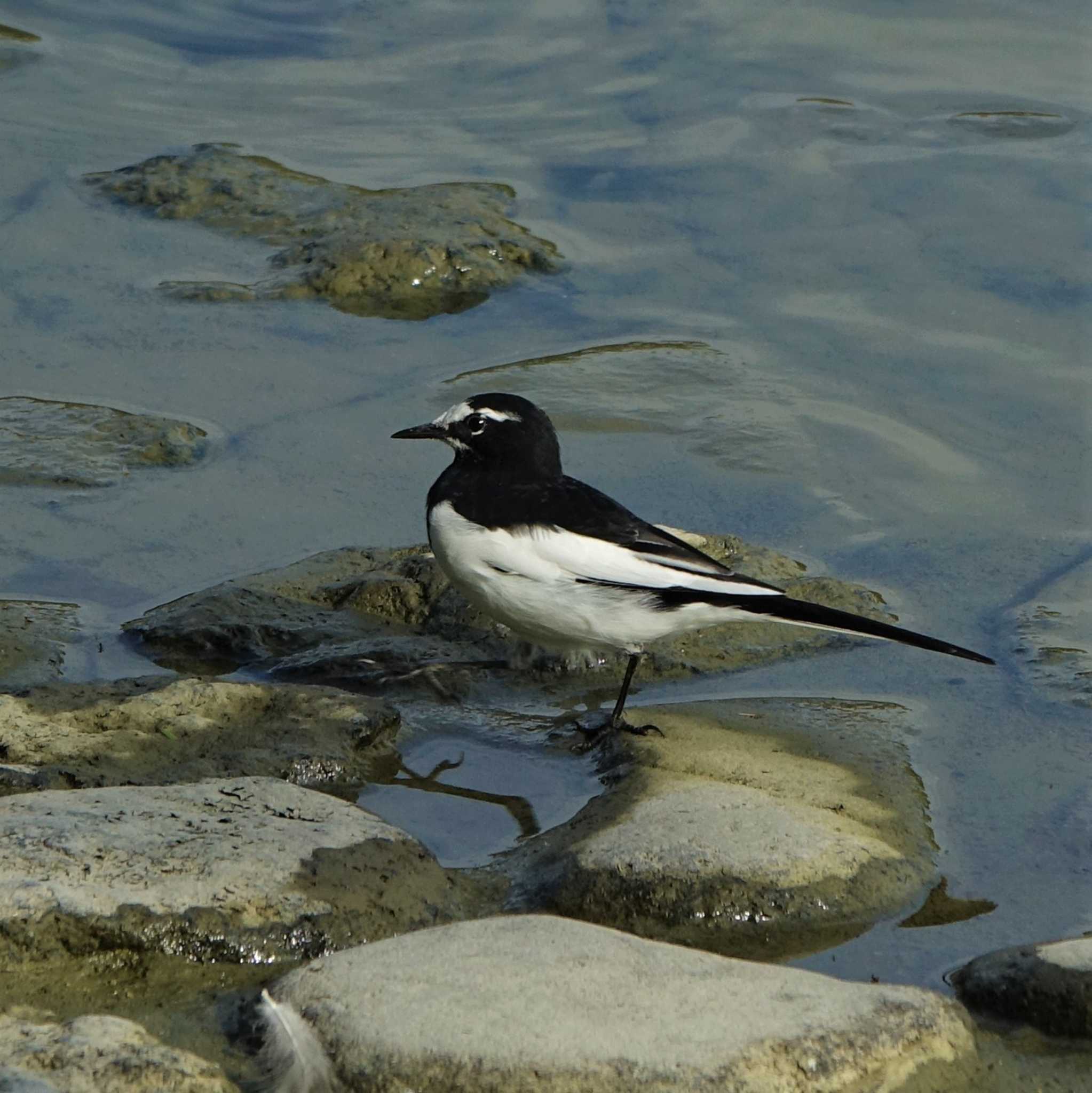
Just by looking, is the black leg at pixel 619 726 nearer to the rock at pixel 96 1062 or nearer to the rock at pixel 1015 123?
the rock at pixel 96 1062

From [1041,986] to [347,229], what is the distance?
6.54m

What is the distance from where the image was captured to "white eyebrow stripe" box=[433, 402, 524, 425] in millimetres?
5777

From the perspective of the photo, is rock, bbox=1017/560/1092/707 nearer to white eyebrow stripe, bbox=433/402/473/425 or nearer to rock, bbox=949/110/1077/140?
white eyebrow stripe, bbox=433/402/473/425

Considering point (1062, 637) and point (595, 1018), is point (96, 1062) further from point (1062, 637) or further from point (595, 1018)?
point (1062, 637)

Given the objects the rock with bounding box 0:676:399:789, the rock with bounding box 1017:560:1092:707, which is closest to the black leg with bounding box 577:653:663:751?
the rock with bounding box 0:676:399:789

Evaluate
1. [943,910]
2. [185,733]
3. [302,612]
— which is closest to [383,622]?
[302,612]

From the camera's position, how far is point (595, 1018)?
10.6 feet

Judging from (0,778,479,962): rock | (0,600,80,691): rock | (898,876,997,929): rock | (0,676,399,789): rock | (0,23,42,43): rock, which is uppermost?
(0,23,42,43): rock

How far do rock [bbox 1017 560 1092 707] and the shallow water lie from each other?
40 millimetres

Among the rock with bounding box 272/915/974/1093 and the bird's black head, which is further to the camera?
the bird's black head

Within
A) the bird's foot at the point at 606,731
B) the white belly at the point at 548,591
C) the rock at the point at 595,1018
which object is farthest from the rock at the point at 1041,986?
the white belly at the point at 548,591

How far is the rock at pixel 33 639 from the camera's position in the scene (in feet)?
17.5

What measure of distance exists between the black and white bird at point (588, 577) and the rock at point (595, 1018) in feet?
5.53

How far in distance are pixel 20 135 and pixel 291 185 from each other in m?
1.86
